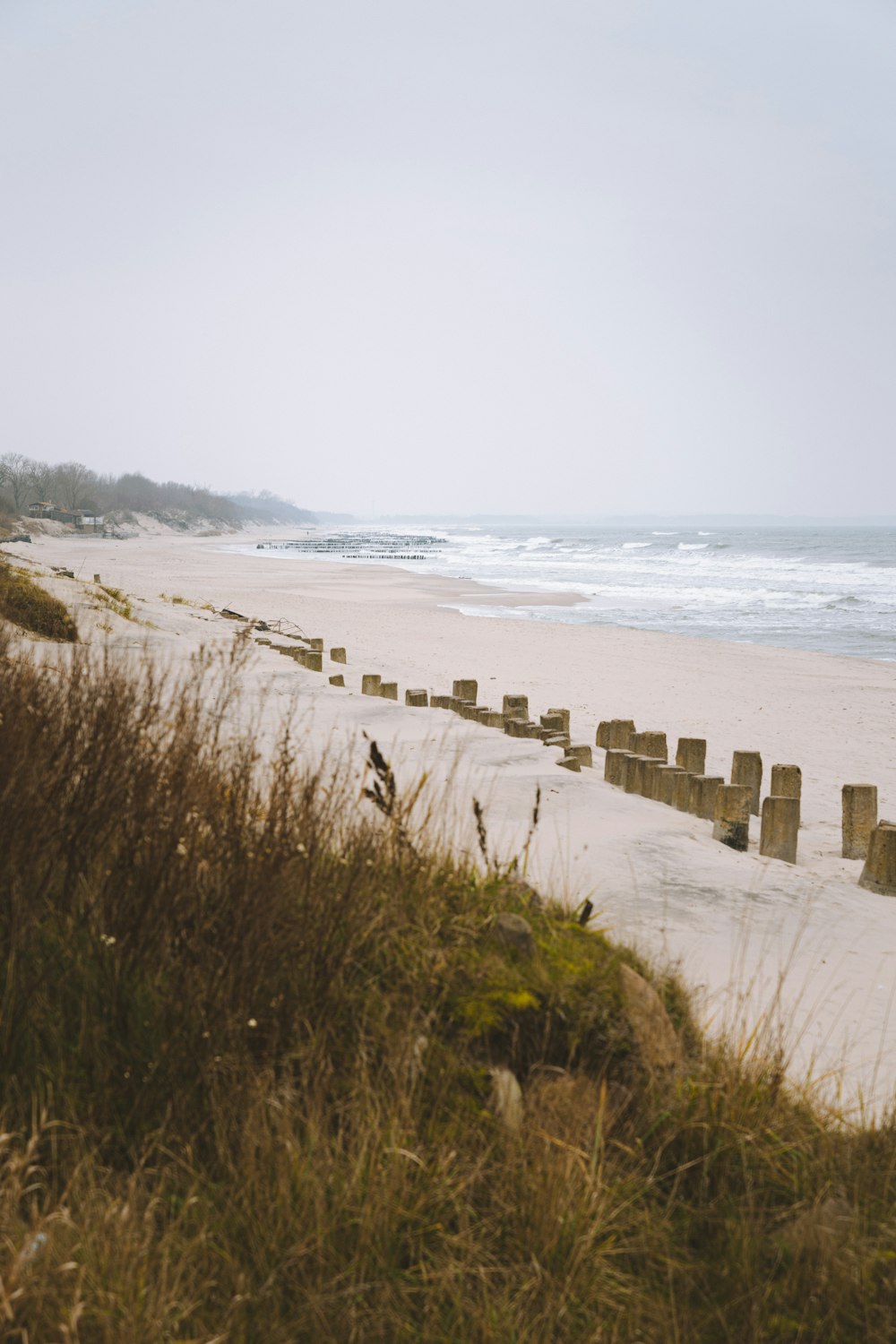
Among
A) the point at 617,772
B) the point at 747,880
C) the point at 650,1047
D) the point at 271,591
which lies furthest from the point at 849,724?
the point at 271,591

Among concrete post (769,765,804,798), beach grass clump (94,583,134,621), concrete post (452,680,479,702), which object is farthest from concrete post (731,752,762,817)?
beach grass clump (94,583,134,621)

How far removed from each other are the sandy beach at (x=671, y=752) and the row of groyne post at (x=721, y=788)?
0.51 feet

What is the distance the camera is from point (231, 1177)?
2379 mm

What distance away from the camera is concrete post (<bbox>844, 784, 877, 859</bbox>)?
6.24m

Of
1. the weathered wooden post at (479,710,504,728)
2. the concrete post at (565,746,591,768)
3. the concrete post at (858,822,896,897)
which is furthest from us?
the weathered wooden post at (479,710,504,728)

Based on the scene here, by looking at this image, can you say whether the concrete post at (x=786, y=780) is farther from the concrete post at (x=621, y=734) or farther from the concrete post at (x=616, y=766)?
the concrete post at (x=621, y=734)

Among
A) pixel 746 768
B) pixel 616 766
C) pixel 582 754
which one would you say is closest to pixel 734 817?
pixel 746 768

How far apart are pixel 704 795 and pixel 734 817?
67cm

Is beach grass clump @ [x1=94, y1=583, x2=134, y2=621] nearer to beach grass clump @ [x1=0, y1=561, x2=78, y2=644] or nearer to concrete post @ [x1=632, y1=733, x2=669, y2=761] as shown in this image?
beach grass clump @ [x1=0, y1=561, x2=78, y2=644]

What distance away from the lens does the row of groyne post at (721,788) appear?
6031 mm

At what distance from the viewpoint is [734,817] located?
609 cm

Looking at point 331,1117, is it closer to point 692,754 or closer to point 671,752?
point 692,754

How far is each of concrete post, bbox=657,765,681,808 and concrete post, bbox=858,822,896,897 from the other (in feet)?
4.84

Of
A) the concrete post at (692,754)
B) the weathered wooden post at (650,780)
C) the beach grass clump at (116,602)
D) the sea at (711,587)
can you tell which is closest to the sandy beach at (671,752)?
the beach grass clump at (116,602)
